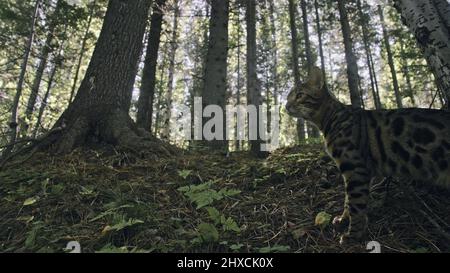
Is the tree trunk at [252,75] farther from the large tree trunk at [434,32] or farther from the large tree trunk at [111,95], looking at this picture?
the large tree trunk at [434,32]

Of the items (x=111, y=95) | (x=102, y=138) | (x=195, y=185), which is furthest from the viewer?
(x=111, y=95)

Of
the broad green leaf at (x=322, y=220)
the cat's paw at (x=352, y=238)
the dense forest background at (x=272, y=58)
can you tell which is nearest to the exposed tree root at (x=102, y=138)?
the broad green leaf at (x=322, y=220)

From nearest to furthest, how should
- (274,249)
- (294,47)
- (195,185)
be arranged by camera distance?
1. (274,249)
2. (195,185)
3. (294,47)

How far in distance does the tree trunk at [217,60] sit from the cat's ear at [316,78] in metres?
4.26

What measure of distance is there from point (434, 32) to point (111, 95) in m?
5.31

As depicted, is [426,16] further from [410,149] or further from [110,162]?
[110,162]

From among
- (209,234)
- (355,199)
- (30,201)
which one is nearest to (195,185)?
(209,234)

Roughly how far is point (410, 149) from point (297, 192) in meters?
1.46

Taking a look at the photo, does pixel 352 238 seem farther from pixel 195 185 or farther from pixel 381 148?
pixel 195 185

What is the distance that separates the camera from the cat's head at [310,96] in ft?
14.0

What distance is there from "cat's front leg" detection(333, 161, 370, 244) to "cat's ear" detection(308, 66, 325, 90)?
4.16ft

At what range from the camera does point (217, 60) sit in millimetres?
8812

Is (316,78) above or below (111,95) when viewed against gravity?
below

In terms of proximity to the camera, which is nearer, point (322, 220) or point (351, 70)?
point (322, 220)
